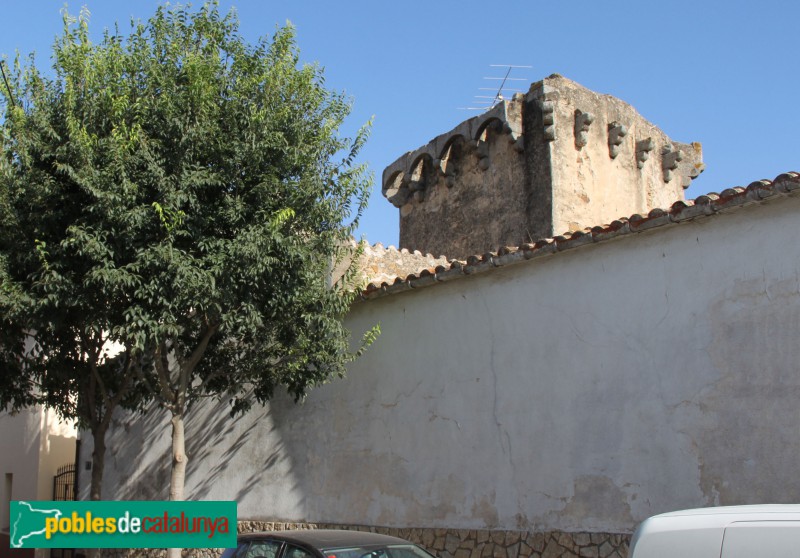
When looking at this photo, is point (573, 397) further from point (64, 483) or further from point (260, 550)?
point (64, 483)

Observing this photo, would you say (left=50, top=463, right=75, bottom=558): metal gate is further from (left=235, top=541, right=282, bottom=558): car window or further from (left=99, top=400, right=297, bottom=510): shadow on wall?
(left=235, top=541, right=282, bottom=558): car window

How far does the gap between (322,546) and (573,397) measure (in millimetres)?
3722

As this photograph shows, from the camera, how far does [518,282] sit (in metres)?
10.1

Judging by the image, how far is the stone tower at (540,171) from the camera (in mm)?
15078

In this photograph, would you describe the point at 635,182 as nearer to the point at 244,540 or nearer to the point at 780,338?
the point at 780,338

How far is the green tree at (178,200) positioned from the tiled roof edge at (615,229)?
117 centimetres

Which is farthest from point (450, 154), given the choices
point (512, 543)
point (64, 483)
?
point (64, 483)

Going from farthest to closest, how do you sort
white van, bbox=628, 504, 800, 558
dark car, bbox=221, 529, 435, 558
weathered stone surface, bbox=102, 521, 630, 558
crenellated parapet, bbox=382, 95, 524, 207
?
crenellated parapet, bbox=382, 95, 524, 207, weathered stone surface, bbox=102, 521, 630, 558, dark car, bbox=221, 529, 435, 558, white van, bbox=628, 504, 800, 558

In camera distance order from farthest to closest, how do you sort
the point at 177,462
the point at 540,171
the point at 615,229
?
1. the point at 540,171
2. the point at 177,462
3. the point at 615,229

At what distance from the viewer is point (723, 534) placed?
384 cm

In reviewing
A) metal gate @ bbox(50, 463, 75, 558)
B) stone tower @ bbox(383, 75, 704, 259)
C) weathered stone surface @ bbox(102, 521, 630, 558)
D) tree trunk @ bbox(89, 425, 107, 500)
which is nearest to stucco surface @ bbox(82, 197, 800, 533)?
weathered stone surface @ bbox(102, 521, 630, 558)

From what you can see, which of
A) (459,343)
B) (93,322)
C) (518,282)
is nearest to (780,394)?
(518,282)

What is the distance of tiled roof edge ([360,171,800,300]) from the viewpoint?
7.70 metres

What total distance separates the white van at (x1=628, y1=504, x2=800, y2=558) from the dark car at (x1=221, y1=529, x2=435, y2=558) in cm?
304
